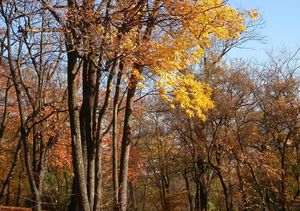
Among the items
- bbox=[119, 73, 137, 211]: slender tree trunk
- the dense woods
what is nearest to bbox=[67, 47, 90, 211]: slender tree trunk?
the dense woods

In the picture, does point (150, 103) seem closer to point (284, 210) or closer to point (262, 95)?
point (262, 95)

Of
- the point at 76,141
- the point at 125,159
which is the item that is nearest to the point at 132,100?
the point at 125,159

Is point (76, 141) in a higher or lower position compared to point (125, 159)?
lower

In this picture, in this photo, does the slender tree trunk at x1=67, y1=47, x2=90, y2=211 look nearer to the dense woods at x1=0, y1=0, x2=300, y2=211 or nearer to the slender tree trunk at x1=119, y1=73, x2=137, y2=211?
the dense woods at x1=0, y1=0, x2=300, y2=211

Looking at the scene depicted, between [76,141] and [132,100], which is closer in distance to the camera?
[76,141]

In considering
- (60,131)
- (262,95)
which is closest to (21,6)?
(60,131)

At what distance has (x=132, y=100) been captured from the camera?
37.3 feet

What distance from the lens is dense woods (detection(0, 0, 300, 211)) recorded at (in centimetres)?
762

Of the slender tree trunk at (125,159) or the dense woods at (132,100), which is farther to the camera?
the slender tree trunk at (125,159)

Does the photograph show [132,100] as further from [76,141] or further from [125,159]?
[76,141]

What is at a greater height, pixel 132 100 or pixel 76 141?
pixel 132 100

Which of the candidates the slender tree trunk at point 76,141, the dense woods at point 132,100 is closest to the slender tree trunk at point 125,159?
the dense woods at point 132,100

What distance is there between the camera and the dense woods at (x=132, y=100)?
7625 millimetres

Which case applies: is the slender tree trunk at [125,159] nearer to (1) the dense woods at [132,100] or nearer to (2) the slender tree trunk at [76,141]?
(1) the dense woods at [132,100]
